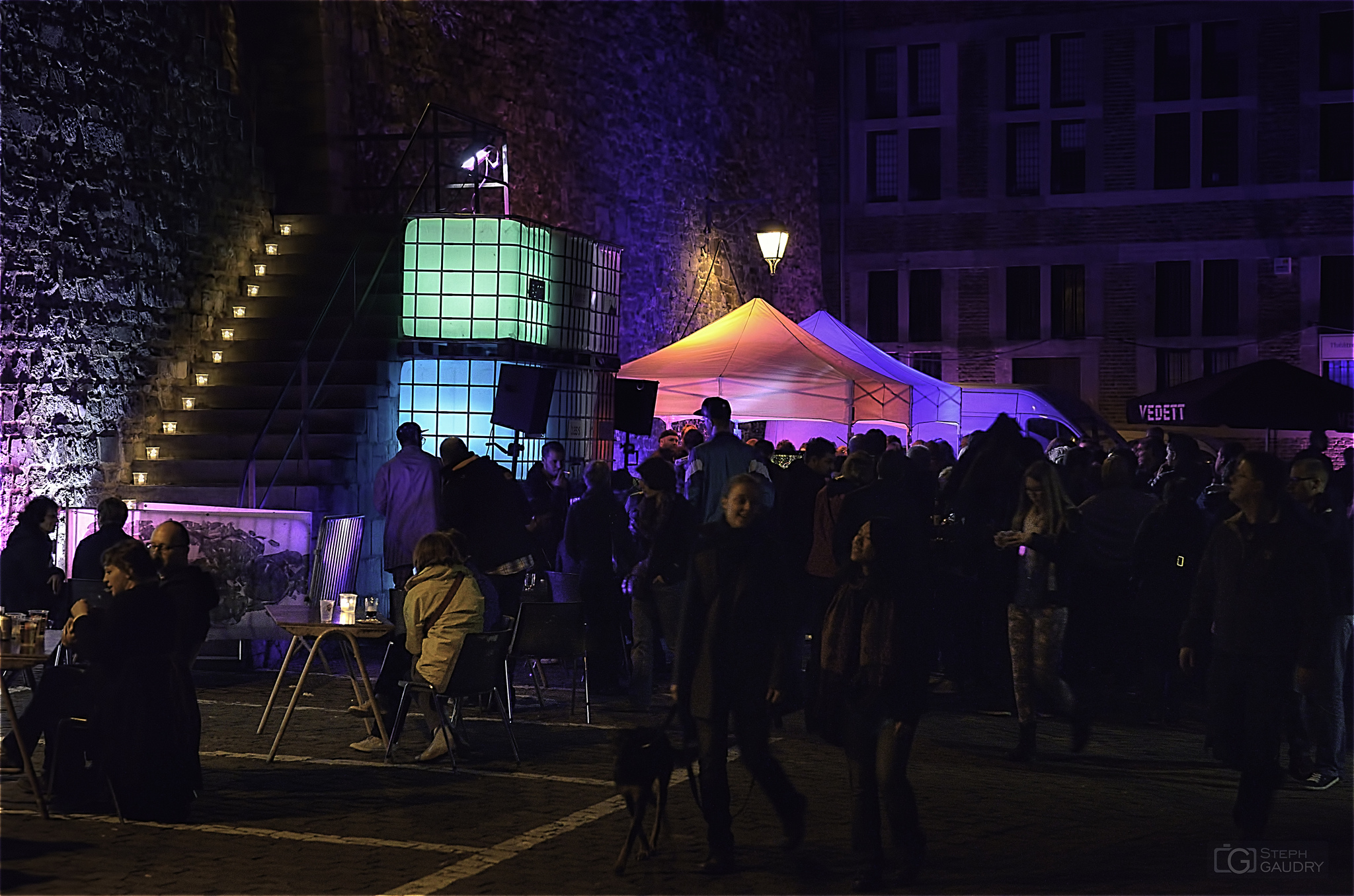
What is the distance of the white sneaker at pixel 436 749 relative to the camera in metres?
8.47

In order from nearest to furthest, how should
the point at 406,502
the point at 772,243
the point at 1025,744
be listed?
1. the point at 1025,744
2. the point at 406,502
3. the point at 772,243

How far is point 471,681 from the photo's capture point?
8188mm

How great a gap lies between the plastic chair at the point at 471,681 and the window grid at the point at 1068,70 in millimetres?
22744

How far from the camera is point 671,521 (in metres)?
9.94

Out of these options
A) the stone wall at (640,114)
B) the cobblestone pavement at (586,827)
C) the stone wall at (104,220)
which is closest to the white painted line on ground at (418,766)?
the cobblestone pavement at (586,827)

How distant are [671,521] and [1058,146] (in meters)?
21.0

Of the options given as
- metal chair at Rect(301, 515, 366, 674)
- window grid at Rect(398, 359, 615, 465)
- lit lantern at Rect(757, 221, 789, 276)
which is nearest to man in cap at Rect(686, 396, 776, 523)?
metal chair at Rect(301, 515, 366, 674)

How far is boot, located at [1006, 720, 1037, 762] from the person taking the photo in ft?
28.6

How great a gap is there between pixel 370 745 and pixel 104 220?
21.3ft

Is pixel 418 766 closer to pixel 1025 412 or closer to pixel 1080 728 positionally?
pixel 1080 728

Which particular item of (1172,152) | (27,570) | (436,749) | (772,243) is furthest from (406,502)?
(1172,152)

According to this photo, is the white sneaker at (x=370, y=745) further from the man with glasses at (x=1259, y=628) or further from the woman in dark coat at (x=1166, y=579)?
the woman in dark coat at (x=1166, y=579)

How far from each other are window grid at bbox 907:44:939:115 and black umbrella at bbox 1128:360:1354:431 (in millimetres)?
14877

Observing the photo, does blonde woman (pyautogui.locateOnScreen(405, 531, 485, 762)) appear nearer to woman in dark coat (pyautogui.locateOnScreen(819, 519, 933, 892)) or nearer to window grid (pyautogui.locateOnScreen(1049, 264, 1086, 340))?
woman in dark coat (pyautogui.locateOnScreen(819, 519, 933, 892))
